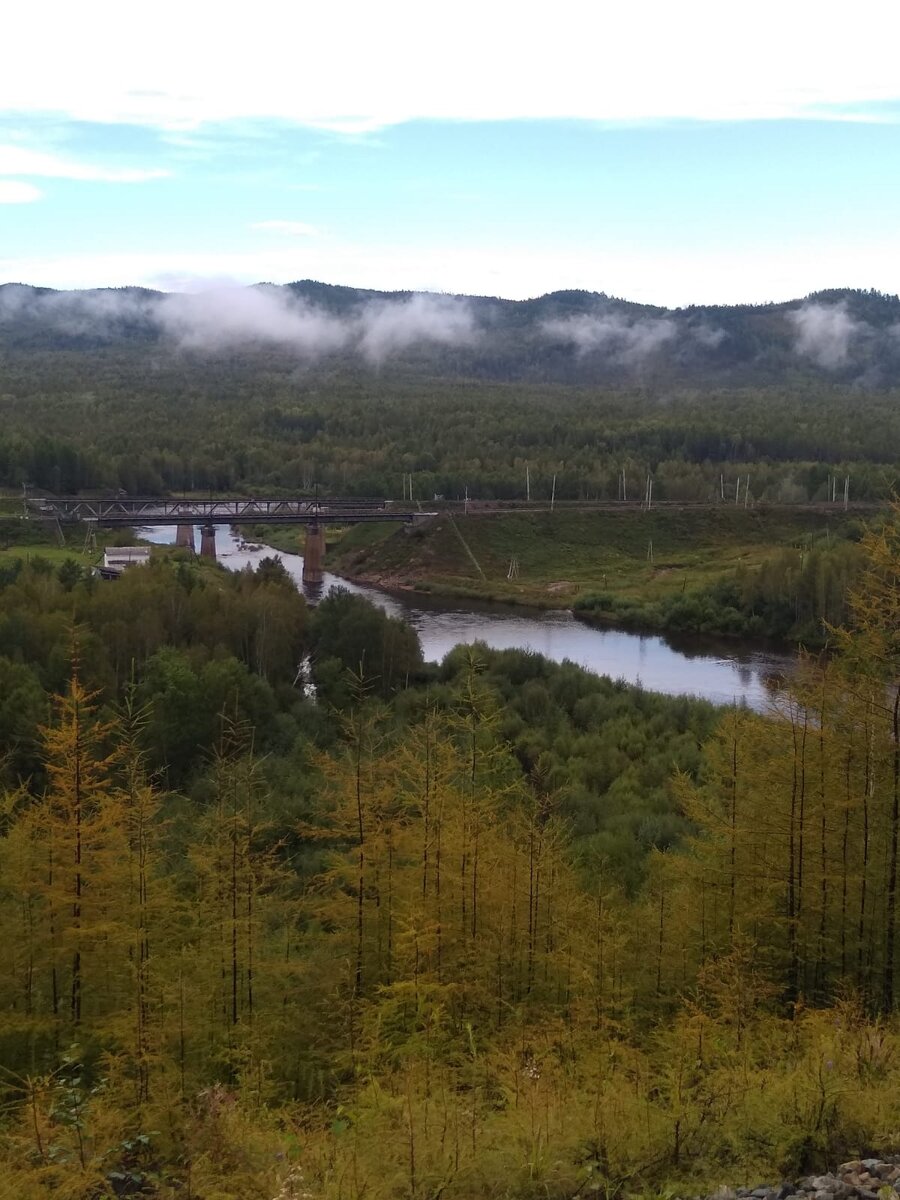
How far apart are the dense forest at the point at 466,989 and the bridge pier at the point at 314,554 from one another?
192ft

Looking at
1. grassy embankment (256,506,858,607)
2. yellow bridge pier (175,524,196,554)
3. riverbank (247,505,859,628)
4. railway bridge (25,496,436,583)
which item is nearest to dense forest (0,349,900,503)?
railway bridge (25,496,436,583)

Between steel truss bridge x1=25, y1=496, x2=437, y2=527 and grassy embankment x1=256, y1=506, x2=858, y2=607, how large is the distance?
192 centimetres

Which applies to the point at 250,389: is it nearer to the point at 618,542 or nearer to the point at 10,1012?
the point at 618,542

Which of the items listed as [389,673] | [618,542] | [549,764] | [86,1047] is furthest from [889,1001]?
[618,542]

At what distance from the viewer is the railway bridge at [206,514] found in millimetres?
71312

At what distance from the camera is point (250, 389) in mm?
178125

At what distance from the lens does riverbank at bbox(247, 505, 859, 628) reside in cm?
6900

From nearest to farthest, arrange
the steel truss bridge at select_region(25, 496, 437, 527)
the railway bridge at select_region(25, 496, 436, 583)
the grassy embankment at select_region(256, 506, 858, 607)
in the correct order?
the grassy embankment at select_region(256, 506, 858, 607), the steel truss bridge at select_region(25, 496, 437, 527), the railway bridge at select_region(25, 496, 436, 583)

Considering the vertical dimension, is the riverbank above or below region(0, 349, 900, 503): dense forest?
below

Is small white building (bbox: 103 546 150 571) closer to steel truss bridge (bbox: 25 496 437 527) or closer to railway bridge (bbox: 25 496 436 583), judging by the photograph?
railway bridge (bbox: 25 496 436 583)

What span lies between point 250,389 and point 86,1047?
570 feet

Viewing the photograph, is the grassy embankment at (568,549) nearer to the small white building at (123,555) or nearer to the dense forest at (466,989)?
the small white building at (123,555)

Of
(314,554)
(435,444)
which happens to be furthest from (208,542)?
(435,444)

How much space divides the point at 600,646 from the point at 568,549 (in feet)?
80.0
